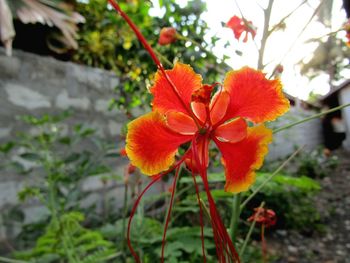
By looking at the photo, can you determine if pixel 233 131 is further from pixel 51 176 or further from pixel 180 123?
pixel 51 176

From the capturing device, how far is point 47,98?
7.53 feet

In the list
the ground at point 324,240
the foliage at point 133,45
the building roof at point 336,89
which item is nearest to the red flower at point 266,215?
the foliage at point 133,45

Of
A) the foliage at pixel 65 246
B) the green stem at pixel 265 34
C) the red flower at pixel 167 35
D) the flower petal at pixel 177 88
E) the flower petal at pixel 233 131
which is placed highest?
the red flower at pixel 167 35

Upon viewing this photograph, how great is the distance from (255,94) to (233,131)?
0.06 meters

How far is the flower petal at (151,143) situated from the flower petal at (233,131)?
0.17ft

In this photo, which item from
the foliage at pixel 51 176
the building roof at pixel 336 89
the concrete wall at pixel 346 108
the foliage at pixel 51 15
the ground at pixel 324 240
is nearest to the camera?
the foliage at pixel 51 176

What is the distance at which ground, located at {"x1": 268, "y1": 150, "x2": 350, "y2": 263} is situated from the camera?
2.81 metres

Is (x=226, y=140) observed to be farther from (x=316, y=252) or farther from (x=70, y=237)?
(x=316, y=252)

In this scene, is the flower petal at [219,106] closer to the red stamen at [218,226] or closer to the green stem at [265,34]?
the red stamen at [218,226]

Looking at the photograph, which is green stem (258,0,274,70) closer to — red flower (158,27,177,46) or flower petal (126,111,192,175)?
flower petal (126,111,192,175)

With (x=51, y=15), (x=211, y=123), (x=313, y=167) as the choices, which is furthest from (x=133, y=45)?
(x=313, y=167)

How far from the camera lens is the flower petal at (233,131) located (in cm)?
46

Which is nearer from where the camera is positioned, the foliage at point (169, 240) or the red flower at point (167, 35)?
the red flower at point (167, 35)

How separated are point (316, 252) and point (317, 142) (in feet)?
24.7
